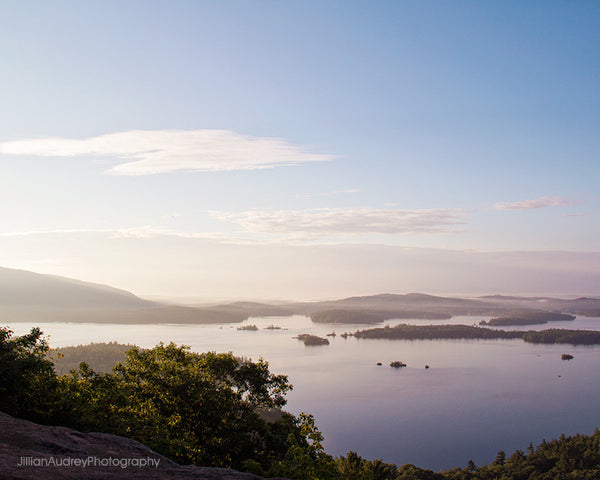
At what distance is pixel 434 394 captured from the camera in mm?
94875

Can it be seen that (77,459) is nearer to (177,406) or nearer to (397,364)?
(177,406)

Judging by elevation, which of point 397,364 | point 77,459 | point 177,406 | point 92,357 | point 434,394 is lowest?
point 397,364

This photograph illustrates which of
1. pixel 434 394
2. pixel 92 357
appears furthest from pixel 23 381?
pixel 92 357

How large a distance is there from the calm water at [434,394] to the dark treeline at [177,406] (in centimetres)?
4685

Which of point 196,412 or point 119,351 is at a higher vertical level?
point 196,412

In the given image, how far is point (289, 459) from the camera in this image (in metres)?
17.1

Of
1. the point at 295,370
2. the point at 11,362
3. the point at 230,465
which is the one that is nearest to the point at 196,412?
the point at 230,465

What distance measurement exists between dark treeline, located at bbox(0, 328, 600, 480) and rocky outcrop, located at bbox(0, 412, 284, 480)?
4.29 metres

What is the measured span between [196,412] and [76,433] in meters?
7.39

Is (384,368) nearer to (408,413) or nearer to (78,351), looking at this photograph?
(408,413)

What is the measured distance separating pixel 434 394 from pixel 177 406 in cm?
8705

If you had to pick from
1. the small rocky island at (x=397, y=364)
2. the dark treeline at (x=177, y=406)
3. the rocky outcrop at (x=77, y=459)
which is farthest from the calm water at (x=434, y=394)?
the rocky outcrop at (x=77, y=459)

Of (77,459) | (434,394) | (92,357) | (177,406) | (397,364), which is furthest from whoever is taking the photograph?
(397,364)

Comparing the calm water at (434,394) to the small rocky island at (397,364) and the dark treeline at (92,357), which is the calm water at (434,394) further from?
the dark treeline at (92,357)
